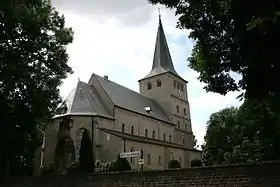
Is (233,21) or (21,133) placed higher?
(233,21)

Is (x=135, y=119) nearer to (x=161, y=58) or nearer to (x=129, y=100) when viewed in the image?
(x=129, y=100)

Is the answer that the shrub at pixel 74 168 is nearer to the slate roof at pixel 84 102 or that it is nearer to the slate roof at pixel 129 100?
the slate roof at pixel 84 102

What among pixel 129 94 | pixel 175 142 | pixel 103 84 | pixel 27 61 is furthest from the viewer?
pixel 175 142

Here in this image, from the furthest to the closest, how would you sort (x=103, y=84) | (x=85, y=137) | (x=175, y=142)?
(x=175, y=142) → (x=103, y=84) → (x=85, y=137)

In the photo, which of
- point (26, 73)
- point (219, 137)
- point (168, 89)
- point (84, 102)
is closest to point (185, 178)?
point (26, 73)

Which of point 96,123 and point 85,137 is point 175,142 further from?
point 85,137

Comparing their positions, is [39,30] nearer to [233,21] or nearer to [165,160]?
[233,21]

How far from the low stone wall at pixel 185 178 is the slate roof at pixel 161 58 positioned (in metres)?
42.1

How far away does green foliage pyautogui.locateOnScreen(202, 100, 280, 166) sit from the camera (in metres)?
22.8

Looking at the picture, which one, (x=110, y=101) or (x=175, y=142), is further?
(x=175, y=142)

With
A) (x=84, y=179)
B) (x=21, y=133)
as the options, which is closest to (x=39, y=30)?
(x=21, y=133)

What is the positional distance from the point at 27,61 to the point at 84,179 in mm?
8668

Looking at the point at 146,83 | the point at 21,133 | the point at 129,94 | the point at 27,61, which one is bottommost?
the point at 21,133

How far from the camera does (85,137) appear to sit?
3300 cm
